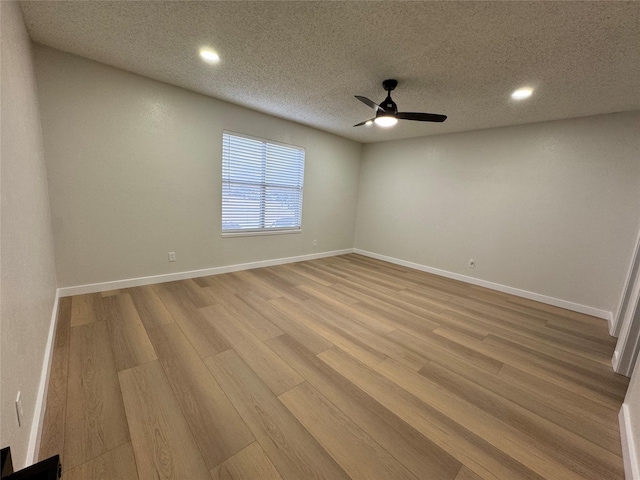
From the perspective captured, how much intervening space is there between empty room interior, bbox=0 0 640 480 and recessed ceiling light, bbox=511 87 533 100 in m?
0.03

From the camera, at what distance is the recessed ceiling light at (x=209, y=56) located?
7.41ft

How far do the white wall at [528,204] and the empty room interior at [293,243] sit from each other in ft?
0.10

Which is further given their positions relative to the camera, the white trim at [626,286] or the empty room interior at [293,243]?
the white trim at [626,286]

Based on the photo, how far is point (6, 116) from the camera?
1248 mm

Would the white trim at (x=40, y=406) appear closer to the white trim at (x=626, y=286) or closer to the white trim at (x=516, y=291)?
the white trim at (x=626, y=286)

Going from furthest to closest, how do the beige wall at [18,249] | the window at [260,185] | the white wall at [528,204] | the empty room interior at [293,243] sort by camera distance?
the window at [260,185]
the white wall at [528,204]
the empty room interior at [293,243]
the beige wall at [18,249]

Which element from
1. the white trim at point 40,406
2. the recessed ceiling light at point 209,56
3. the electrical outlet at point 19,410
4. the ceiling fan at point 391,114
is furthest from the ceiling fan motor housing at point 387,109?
the white trim at point 40,406

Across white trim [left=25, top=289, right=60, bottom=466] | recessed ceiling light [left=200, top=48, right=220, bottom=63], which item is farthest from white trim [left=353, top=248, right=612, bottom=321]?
white trim [left=25, top=289, right=60, bottom=466]

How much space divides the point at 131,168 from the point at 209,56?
1584mm

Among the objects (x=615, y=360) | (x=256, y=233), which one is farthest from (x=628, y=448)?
(x=256, y=233)

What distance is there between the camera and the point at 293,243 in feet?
15.8

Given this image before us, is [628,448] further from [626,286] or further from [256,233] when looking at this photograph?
[256,233]

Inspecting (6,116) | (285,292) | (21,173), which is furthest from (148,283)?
(6,116)

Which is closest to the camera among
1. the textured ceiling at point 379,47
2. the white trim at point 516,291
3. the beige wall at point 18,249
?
the beige wall at point 18,249
